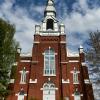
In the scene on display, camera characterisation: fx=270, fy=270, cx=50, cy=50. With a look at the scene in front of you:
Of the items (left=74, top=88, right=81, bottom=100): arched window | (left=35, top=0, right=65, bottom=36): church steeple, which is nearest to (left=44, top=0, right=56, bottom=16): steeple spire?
(left=35, top=0, right=65, bottom=36): church steeple

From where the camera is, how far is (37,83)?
3553 centimetres

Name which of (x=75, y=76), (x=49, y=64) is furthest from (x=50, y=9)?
(x=75, y=76)

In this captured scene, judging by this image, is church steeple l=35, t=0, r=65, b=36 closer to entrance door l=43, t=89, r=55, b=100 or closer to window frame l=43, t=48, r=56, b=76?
window frame l=43, t=48, r=56, b=76

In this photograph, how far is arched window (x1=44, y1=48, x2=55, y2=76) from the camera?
36.7m

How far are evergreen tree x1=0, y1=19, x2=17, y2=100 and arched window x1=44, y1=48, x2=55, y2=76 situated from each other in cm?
759

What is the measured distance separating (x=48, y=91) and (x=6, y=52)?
947 cm

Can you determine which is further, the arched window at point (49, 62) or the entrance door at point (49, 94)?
the arched window at point (49, 62)

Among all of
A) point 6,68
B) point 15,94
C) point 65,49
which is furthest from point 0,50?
point 65,49

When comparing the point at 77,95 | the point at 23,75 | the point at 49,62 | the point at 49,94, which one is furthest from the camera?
the point at 49,62

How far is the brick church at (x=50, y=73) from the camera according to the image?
35.0 metres

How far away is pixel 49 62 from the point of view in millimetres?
37562

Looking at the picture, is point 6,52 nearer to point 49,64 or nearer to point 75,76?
point 49,64

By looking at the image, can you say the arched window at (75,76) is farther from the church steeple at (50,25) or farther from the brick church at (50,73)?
the church steeple at (50,25)

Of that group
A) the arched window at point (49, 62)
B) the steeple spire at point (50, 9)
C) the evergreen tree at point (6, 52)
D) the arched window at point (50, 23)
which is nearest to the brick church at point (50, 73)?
the arched window at point (49, 62)
